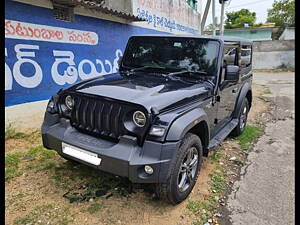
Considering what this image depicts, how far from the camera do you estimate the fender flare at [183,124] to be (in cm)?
224

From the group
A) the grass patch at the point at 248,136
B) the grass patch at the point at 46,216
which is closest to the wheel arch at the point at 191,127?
the grass patch at the point at 46,216

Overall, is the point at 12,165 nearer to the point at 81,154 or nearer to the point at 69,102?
the point at 69,102

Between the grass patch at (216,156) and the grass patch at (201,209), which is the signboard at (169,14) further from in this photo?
the grass patch at (201,209)

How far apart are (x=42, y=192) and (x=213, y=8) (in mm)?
11908

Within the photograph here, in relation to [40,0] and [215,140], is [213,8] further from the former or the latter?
[215,140]

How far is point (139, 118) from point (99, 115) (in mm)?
438

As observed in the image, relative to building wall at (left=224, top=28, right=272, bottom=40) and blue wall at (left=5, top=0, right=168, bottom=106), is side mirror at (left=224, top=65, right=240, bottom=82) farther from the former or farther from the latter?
building wall at (left=224, top=28, right=272, bottom=40)

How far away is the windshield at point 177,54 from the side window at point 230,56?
279mm

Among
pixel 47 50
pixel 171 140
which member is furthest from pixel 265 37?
pixel 171 140

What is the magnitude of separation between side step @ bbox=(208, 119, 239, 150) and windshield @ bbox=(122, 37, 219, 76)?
931 mm

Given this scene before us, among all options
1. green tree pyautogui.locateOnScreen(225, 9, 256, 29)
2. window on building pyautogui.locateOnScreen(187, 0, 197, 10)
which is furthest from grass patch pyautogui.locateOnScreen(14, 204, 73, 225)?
green tree pyautogui.locateOnScreen(225, 9, 256, 29)

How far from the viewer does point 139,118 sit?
2332mm

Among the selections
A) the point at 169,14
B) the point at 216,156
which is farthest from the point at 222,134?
the point at 169,14

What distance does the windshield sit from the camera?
3314 millimetres
